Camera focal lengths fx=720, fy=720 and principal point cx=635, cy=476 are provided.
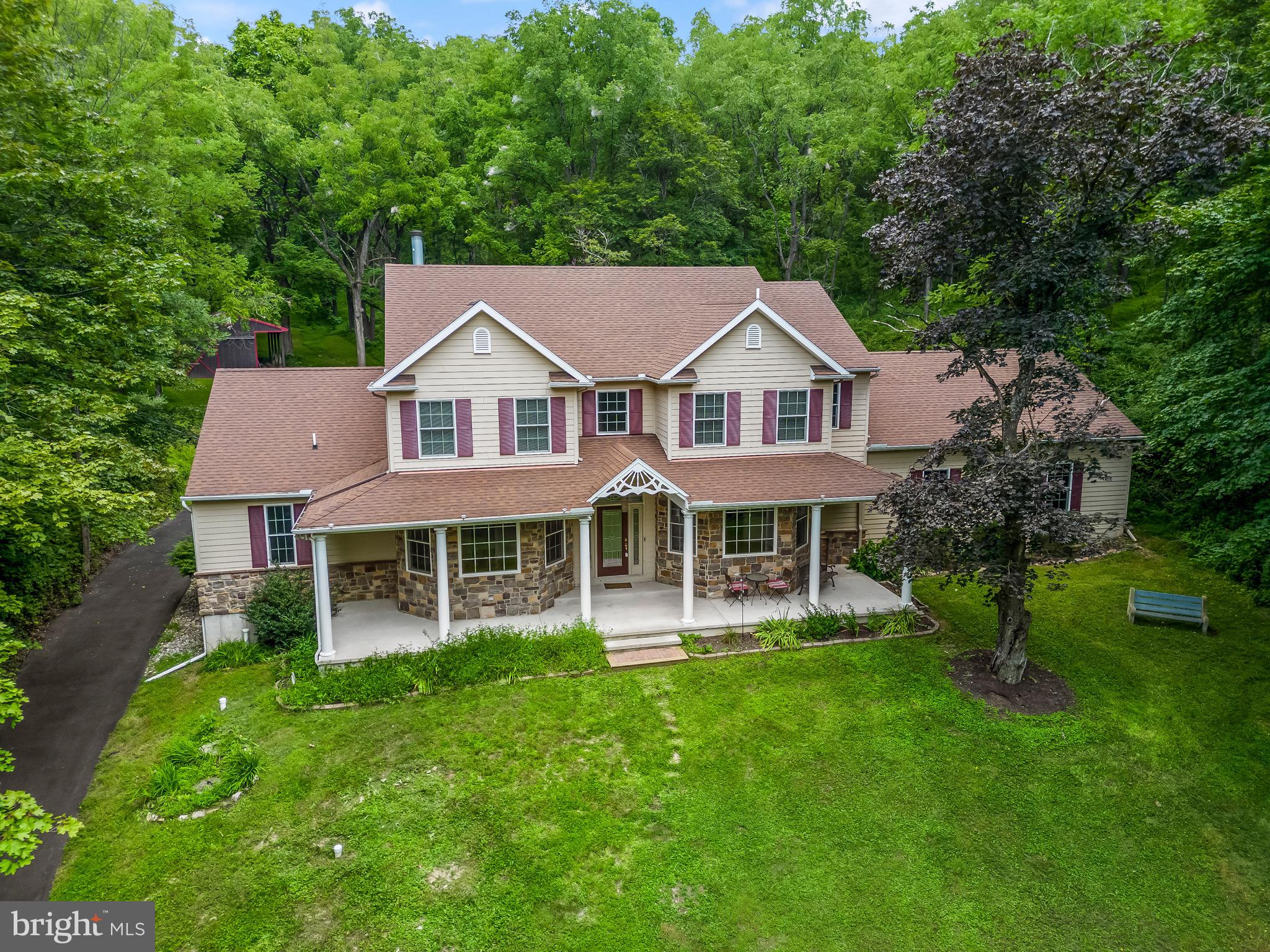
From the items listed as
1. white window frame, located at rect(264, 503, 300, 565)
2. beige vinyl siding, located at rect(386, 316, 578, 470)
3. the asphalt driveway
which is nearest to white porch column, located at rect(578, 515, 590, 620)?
beige vinyl siding, located at rect(386, 316, 578, 470)

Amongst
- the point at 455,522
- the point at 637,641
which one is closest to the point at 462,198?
the point at 455,522

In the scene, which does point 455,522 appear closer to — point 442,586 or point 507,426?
point 442,586

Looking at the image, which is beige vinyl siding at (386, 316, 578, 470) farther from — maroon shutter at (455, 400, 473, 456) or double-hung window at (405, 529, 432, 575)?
double-hung window at (405, 529, 432, 575)

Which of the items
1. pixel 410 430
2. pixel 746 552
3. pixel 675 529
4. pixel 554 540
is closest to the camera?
pixel 410 430

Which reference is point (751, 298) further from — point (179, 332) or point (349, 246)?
point (349, 246)

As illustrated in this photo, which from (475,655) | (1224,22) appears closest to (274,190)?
(475,655)

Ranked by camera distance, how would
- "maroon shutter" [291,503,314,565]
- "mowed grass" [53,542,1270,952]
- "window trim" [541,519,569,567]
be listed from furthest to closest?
1. "window trim" [541,519,569,567]
2. "maroon shutter" [291,503,314,565]
3. "mowed grass" [53,542,1270,952]
